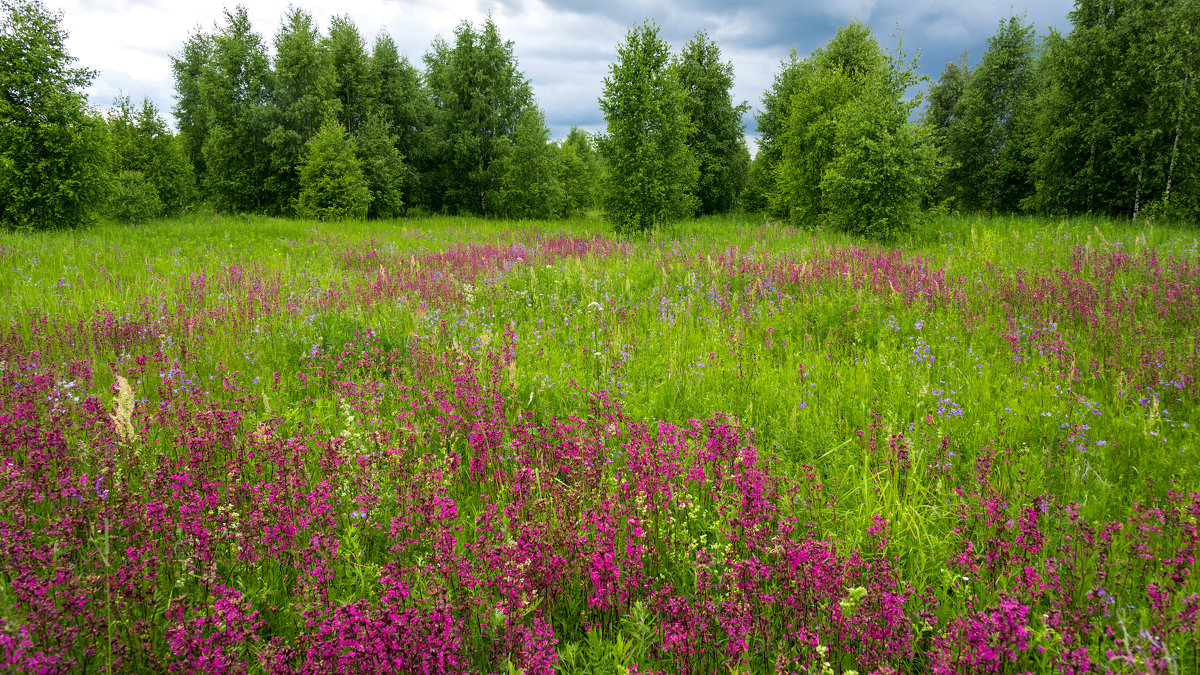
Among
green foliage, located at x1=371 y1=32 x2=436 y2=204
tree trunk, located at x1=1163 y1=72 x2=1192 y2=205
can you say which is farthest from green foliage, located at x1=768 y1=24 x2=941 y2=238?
green foliage, located at x1=371 y1=32 x2=436 y2=204

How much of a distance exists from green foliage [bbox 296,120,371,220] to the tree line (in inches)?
4.2

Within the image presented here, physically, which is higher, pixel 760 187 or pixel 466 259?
pixel 760 187

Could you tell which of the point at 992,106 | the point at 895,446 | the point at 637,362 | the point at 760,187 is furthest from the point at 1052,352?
the point at 992,106

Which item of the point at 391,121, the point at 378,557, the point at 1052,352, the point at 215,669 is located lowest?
the point at 378,557

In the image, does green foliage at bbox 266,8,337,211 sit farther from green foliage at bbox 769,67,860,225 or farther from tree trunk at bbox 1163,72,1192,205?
tree trunk at bbox 1163,72,1192,205

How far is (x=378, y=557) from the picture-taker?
2.56 metres

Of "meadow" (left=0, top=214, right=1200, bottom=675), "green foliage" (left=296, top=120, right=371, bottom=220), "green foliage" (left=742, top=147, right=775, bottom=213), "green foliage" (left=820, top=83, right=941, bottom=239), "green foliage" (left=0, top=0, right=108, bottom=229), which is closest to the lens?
"meadow" (left=0, top=214, right=1200, bottom=675)

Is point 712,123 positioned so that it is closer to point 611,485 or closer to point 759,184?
point 759,184

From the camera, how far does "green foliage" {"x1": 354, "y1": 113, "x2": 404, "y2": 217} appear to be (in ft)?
91.7

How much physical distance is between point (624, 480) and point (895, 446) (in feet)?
5.59

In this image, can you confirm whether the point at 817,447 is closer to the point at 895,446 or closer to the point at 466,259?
the point at 895,446

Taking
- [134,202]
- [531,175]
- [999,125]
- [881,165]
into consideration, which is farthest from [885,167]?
[134,202]

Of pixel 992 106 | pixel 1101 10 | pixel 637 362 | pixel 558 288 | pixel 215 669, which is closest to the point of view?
pixel 215 669

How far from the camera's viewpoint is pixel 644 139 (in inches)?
590
